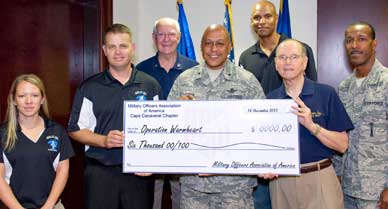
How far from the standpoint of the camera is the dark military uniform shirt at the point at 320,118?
2408mm

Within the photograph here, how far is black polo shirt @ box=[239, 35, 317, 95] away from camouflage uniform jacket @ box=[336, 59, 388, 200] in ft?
2.03

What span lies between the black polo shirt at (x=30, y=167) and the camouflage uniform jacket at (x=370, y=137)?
77.6 inches

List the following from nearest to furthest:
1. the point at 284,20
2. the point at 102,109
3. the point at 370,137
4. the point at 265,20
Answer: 1. the point at 102,109
2. the point at 370,137
3. the point at 265,20
4. the point at 284,20

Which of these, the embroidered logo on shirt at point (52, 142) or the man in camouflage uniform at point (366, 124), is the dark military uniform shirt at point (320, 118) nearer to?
the man in camouflage uniform at point (366, 124)

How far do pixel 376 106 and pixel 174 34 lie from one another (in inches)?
64.4

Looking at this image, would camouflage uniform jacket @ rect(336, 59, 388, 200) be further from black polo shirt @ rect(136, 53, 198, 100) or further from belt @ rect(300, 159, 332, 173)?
black polo shirt @ rect(136, 53, 198, 100)

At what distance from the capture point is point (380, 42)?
164 inches

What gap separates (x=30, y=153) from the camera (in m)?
2.32

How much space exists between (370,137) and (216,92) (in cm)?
108

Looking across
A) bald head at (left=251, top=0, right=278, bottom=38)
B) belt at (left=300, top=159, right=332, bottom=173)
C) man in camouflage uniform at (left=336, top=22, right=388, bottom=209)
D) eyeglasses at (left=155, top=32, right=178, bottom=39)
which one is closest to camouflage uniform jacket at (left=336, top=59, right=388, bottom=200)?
man in camouflage uniform at (left=336, top=22, right=388, bottom=209)

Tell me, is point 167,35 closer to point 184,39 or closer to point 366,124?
point 184,39

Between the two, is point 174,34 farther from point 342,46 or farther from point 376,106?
point 342,46

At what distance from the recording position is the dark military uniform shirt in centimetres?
241

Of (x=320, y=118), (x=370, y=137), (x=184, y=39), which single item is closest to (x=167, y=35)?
(x=184, y=39)
